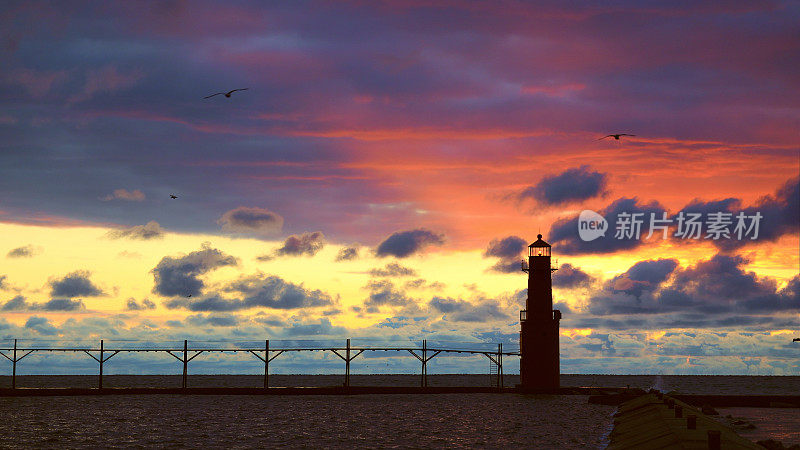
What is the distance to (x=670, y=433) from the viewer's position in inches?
1320

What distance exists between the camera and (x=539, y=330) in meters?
78.3

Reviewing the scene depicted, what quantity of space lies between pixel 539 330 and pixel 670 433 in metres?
44.9

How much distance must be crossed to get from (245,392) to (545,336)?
3666cm

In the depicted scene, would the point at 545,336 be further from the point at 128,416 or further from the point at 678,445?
the point at 678,445

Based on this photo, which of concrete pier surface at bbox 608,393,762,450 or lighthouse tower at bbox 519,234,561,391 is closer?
concrete pier surface at bbox 608,393,762,450

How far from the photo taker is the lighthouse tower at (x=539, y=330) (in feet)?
258

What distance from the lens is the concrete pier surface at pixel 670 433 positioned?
1176 inches

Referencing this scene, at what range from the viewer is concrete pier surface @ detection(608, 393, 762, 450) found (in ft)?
98.0

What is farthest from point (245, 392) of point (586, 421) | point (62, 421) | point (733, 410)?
point (733, 410)

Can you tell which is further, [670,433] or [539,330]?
[539,330]

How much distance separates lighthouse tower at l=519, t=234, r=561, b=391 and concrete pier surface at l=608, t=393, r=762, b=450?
81.6ft

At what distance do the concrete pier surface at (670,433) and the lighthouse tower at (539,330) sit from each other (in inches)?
980

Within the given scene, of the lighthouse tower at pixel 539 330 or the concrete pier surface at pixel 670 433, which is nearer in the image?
the concrete pier surface at pixel 670 433

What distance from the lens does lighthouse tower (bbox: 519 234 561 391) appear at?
7850cm
